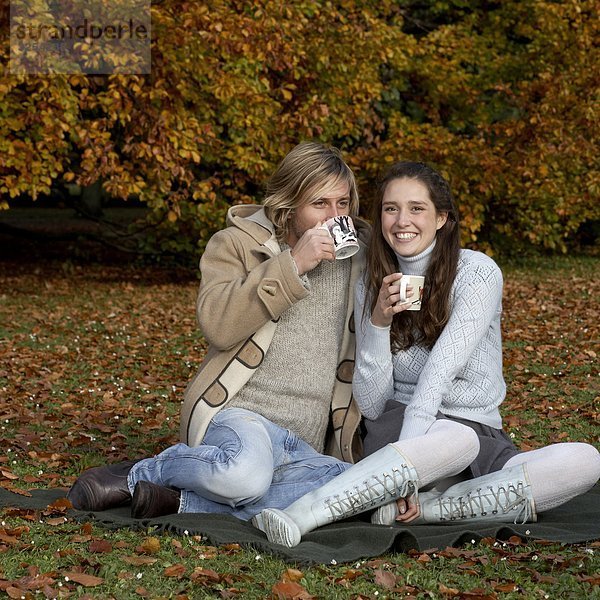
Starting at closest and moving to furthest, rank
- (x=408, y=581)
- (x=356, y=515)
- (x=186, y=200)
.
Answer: (x=408, y=581) → (x=356, y=515) → (x=186, y=200)

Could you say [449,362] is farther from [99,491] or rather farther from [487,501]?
[99,491]

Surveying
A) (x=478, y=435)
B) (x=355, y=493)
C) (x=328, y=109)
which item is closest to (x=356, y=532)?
(x=355, y=493)

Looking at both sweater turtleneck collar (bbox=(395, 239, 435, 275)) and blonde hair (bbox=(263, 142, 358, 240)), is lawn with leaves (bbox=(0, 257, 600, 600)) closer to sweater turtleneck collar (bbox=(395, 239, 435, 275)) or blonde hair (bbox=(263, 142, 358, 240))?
sweater turtleneck collar (bbox=(395, 239, 435, 275))

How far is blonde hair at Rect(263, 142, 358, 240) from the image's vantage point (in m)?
4.20

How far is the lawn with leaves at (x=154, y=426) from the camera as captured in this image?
3305 millimetres

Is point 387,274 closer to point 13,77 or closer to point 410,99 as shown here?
point 13,77

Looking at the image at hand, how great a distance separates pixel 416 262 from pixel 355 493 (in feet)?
3.27

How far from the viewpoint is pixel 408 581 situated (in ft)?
10.9

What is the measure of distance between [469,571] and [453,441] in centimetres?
53

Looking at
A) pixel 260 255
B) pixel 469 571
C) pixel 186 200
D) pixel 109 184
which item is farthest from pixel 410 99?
pixel 469 571

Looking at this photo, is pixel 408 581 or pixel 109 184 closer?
pixel 408 581

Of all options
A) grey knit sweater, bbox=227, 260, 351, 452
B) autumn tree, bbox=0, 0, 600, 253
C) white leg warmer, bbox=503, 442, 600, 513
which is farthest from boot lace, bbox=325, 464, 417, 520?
autumn tree, bbox=0, 0, 600, 253

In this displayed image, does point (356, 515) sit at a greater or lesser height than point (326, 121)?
lesser

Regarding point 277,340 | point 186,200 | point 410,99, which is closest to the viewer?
point 277,340
